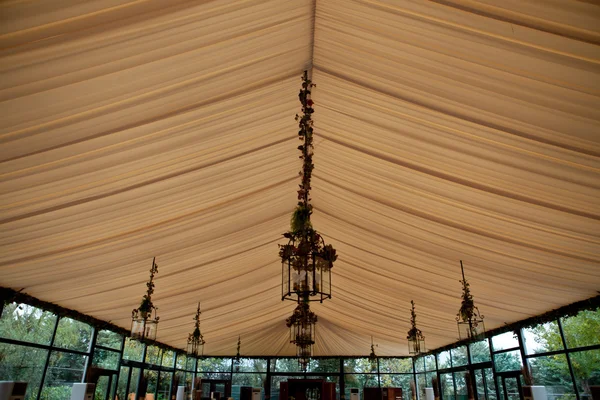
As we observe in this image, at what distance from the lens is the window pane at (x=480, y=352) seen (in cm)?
1178

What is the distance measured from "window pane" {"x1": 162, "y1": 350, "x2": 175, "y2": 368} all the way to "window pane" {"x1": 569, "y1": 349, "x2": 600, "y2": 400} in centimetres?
1261

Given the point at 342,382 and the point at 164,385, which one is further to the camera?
the point at 342,382

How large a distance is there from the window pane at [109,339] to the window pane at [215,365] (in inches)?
241

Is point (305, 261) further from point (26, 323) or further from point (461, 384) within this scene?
point (461, 384)

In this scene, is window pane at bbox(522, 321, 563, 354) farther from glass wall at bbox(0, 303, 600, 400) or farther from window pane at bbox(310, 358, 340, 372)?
window pane at bbox(310, 358, 340, 372)

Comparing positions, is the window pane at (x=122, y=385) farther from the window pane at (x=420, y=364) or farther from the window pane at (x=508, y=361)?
the window pane at (x=420, y=364)

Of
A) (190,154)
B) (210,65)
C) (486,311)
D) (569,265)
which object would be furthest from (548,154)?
(486,311)

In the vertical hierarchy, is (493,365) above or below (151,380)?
above

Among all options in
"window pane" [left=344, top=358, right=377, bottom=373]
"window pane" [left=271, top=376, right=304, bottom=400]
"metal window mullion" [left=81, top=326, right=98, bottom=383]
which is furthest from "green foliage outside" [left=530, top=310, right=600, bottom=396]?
"metal window mullion" [left=81, top=326, right=98, bottom=383]

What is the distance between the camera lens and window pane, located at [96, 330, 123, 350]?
421 inches

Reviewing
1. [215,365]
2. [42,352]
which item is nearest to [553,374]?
[42,352]

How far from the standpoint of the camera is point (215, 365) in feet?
56.1

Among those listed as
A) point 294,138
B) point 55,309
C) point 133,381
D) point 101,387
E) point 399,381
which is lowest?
point 101,387

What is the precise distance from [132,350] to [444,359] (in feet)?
35.3
